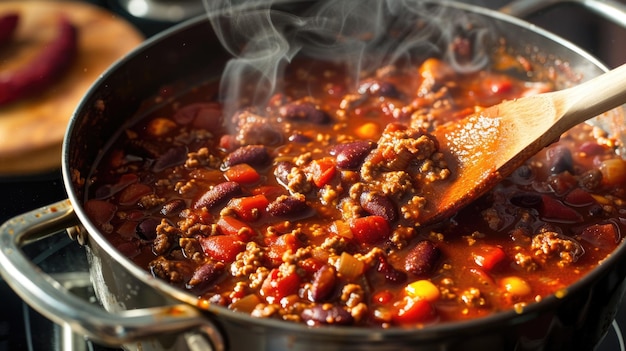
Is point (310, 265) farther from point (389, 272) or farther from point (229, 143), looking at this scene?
point (229, 143)

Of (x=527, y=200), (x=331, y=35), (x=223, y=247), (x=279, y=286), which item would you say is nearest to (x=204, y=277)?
(x=223, y=247)

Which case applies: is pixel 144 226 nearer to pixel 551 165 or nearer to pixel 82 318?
pixel 82 318

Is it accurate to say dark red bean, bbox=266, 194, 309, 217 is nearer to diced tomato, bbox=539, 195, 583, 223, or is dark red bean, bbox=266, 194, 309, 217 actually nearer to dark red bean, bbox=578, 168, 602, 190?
diced tomato, bbox=539, 195, 583, 223

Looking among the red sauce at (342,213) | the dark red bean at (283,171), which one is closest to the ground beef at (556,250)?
the red sauce at (342,213)

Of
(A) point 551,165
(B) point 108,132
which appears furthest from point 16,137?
(A) point 551,165

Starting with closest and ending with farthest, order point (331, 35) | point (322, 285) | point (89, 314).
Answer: point (89, 314) < point (322, 285) < point (331, 35)

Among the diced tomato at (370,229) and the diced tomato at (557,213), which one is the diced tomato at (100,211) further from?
the diced tomato at (557,213)

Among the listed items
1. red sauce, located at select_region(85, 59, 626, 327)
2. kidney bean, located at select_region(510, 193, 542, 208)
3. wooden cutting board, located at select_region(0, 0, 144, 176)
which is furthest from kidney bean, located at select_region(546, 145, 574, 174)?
wooden cutting board, located at select_region(0, 0, 144, 176)
